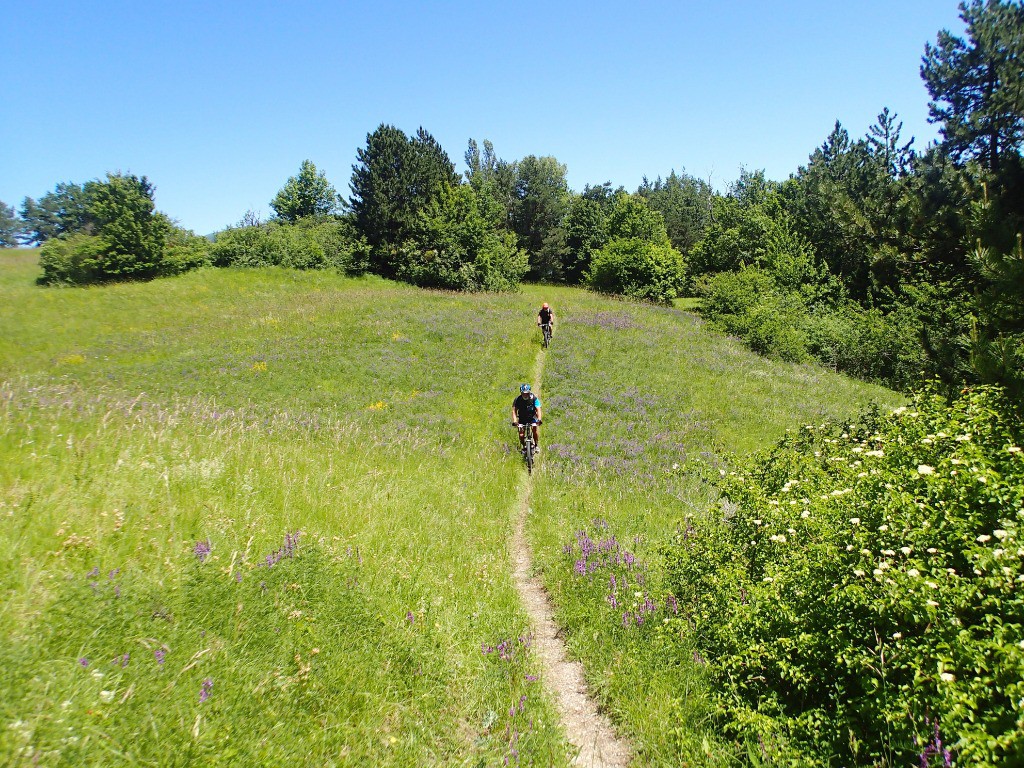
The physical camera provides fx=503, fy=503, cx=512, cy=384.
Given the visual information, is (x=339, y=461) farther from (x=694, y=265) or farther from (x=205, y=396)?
(x=694, y=265)

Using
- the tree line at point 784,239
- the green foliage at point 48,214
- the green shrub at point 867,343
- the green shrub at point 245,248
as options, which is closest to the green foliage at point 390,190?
the tree line at point 784,239

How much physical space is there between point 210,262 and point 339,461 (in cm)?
5063

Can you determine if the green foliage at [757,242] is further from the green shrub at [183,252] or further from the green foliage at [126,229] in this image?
the green foliage at [126,229]

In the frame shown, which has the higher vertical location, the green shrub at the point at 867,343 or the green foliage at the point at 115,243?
the green foliage at the point at 115,243

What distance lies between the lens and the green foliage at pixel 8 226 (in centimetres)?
13225

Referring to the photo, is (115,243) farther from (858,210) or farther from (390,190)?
(858,210)

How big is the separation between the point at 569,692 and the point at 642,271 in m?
50.0

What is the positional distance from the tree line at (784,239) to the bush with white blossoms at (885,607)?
2475mm

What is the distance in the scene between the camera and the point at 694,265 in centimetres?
6556

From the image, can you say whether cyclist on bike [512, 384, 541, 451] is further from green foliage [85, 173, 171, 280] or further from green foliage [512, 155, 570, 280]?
green foliage [512, 155, 570, 280]

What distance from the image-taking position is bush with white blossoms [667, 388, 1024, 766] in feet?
10.2

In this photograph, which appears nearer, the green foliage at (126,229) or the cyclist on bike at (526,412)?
the cyclist on bike at (526,412)

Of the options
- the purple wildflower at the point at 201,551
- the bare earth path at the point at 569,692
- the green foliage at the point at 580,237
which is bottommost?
the bare earth path at the point at 569,692

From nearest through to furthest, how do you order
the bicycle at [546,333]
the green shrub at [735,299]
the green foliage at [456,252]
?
the bicycle at [546,333] → the green shrub at [735,299] → the green foliage at [456,252]
